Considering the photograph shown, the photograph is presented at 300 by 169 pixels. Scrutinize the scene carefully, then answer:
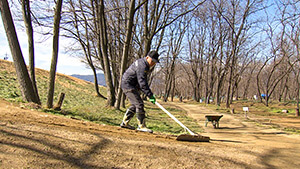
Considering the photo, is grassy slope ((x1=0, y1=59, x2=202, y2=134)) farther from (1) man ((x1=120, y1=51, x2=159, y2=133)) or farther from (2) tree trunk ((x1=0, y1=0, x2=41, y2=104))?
(1) man ((x1=120, y1=51, x2=159, y2=133))

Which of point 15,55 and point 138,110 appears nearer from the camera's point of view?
point 138,110

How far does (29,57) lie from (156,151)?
8.57 meters

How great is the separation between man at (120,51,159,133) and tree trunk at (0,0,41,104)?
4.22 m

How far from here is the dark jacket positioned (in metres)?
6.08

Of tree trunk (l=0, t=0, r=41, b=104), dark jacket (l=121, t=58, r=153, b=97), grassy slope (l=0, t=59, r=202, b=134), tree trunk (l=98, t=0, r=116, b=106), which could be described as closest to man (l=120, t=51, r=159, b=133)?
dark jacket (l=121, t=58, r=153, b=97)

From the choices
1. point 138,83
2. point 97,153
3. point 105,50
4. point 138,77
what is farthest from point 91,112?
point 97,153

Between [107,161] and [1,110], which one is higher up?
[1,110]

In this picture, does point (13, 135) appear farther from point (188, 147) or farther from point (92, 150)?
point (188, 147)

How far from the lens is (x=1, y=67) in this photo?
21.5m

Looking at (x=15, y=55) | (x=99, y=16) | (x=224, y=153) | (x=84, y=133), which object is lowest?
(x=224, y=153)

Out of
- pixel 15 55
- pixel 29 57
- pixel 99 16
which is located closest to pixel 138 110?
pixel 15 55

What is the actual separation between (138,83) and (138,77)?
1.14ft

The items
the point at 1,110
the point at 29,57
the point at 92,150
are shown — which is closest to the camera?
the point at 92,150

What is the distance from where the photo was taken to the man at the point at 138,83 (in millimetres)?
6094
